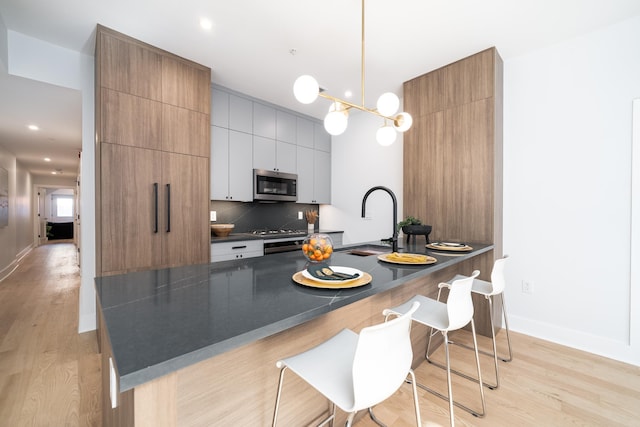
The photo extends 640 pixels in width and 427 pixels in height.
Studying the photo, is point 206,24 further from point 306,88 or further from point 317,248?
point 317,248

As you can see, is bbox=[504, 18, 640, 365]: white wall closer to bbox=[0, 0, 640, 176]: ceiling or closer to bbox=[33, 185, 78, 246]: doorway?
bbox=[0, 0, 640, 176]: ceiling

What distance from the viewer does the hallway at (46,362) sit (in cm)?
165

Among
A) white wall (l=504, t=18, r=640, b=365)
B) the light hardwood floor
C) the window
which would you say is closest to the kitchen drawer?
the light hardwood floor

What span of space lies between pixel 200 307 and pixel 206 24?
2.37 metres

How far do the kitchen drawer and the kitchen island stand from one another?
1636 millimetres

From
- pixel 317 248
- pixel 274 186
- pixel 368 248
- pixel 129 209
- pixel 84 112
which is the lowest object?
pixel 368 248

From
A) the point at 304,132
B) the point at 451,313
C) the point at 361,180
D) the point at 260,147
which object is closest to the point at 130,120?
the point at 260,147

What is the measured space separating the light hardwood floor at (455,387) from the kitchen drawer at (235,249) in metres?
1.29

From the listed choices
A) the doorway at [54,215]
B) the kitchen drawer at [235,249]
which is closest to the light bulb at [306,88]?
the kitchen drawer at [235,249]

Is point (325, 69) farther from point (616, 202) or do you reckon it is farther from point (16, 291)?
point (16, 291)

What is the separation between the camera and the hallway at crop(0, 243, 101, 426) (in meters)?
1.65

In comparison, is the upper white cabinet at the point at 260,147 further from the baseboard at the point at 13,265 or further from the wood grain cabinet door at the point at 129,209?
the baseboard at the point at 13,265

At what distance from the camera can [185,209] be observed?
9.07ft

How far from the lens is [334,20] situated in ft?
7.27
